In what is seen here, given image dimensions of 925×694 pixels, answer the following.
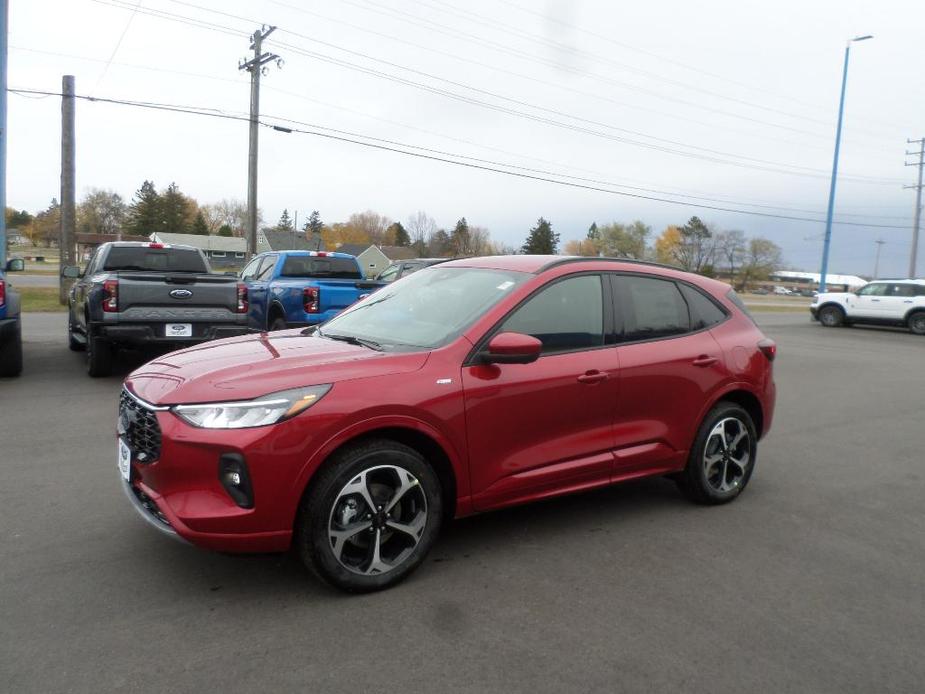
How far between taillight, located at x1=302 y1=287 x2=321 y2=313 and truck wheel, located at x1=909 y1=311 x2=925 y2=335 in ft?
72.7

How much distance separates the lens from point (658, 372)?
448 cm

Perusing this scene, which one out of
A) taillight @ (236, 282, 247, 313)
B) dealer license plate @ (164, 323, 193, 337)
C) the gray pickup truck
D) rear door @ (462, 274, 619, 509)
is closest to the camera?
rear door @ (462, 274, 619, 509)

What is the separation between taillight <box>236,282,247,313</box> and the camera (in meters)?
9.23

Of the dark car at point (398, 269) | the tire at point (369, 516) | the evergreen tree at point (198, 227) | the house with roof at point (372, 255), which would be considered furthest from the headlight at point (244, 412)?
the evergreen tree at point (198, 227)

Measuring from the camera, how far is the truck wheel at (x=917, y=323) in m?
24.0

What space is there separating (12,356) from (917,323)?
2594 centimetres

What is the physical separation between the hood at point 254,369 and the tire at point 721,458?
223 centimetres

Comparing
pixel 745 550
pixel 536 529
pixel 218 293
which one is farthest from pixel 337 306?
pixel 745 550

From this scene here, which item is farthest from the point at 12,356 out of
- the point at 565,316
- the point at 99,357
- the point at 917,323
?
the point at 917,323

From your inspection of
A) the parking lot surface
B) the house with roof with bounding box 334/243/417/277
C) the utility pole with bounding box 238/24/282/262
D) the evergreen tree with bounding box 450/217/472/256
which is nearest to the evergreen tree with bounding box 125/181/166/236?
the house with roof with bounding box 334/243/417/277

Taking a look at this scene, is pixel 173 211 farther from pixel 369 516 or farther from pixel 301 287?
pixel 369 516

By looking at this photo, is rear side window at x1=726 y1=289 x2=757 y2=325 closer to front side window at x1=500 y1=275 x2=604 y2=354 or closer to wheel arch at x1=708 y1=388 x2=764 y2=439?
wheel arch at x1=708 y1=388 x2=764 y2=439

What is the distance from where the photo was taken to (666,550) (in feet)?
13.5

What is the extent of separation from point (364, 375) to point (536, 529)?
166 cm
